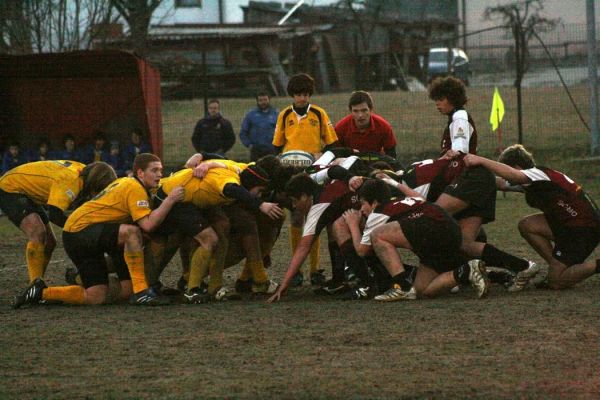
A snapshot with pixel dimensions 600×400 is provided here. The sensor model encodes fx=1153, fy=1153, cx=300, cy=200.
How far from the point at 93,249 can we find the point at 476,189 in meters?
3.17

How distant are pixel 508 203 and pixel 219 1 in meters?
34.1

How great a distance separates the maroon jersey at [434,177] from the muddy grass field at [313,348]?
90 cm

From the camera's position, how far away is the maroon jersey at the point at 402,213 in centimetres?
898

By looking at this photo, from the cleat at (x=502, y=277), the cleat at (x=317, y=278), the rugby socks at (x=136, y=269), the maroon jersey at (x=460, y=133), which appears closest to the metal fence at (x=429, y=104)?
the cleat at (x=317, y=278)

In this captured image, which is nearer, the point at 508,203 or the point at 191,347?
the point at 191,347

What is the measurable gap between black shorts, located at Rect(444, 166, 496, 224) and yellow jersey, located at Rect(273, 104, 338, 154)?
222 centimetres

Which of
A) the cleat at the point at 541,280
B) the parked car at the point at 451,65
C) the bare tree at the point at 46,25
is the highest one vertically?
the bare tree at the point at 46,25

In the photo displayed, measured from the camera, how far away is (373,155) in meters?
10.6

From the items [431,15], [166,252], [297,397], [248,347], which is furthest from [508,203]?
[431,15]

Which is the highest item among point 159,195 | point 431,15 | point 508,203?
point 431,15

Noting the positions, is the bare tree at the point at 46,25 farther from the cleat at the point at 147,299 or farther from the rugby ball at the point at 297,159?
the cleat at the point at 147,299

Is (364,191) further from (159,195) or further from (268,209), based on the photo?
(159,195)

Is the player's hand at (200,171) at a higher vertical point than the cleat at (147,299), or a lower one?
higher

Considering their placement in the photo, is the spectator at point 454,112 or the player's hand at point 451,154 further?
the spectator at point 454,112
